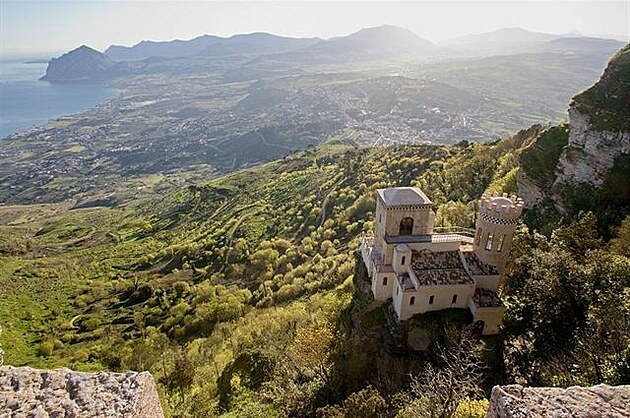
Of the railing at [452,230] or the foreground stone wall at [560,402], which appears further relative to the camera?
the railing at [452,230]

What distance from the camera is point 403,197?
3497cm

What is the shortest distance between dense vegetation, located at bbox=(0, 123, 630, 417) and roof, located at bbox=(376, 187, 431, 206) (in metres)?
7.90

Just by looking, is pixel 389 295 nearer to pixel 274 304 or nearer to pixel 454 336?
pixel 454 336

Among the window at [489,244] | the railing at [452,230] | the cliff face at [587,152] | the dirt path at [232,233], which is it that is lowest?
the dirt path at [232,233]

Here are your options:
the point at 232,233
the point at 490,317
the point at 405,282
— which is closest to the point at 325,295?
the point at 405,282

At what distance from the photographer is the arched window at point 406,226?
35219mm

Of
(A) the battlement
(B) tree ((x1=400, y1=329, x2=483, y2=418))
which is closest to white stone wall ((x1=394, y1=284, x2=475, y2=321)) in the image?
(A) the battlement

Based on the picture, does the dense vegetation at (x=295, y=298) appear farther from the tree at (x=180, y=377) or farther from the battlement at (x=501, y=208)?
the battlement at (x=501, y=208)

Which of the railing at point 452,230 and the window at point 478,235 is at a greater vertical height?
the window at point 478,235

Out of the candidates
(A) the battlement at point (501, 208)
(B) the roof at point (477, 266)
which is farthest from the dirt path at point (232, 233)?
(A) the battlement at point (501, 208)

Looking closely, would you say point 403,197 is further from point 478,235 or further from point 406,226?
point 478,235

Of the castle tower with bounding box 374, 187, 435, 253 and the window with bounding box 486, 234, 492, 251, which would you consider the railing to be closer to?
the castle tower with bounding box 374, 187, 435, 253

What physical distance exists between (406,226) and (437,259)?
380cm

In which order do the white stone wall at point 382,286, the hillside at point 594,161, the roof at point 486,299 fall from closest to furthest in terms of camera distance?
the roof at point 486,299 → the white stone wall at point 382,286 → the hillside at point 594,161
